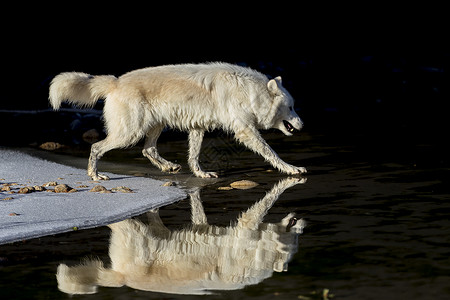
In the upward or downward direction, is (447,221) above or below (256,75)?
below

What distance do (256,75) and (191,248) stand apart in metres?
4.33

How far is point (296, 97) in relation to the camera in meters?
17.8

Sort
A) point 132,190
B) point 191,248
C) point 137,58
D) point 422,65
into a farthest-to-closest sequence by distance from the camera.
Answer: point 422,65
point 137,58
point 132,190
point 191,248

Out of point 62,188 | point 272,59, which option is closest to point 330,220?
point 62,188

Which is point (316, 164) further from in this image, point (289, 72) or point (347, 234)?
point (289, 72)

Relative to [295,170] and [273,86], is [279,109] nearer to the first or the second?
[273,86]

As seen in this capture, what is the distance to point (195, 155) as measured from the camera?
32.9ft

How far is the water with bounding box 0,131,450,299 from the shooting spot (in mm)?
5230

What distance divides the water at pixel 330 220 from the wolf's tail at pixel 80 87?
98cm

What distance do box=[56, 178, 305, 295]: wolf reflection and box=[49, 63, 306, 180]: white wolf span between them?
2.38 metres

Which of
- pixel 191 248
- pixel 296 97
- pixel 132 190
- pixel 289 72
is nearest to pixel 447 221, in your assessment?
pixel 191 248

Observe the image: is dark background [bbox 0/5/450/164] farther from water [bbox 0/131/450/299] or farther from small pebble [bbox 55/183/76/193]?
small pebble [bbox 55/183/76/193]

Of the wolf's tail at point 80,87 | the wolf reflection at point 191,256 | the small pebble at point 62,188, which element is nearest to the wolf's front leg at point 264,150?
the wolf's tail at point 80,87

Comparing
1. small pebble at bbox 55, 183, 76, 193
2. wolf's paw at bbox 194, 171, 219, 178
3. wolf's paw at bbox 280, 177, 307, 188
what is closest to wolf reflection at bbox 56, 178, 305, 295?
small pebble at bbox 55, 183, 76, 193
